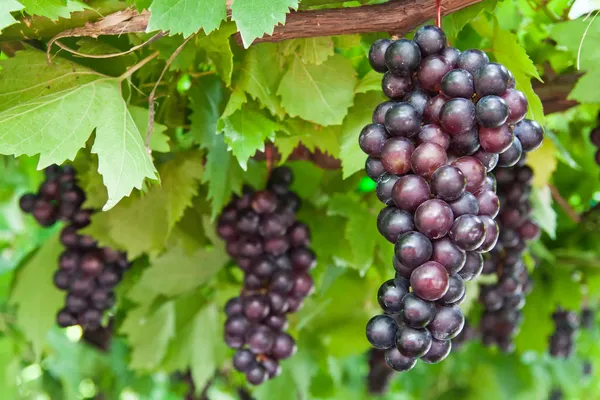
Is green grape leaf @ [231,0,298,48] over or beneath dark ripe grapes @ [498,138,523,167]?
over

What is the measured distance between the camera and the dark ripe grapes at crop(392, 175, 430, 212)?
0.60 meters

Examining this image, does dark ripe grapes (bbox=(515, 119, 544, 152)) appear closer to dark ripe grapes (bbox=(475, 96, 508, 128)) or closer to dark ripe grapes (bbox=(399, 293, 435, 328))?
dark ripe grapes (bbox=(475, 96, 508, 128))

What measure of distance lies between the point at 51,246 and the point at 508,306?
1076 millimetres

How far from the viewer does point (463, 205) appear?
1.98 feet

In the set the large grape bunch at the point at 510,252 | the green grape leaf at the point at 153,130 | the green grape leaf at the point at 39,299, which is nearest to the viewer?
the green grape leaf at the point at 153,130

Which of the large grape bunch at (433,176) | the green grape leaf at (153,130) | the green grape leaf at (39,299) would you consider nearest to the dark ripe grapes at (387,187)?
the large grape bunch at (433,176)

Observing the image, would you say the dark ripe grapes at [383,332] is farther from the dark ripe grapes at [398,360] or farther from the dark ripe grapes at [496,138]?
the dark ripe grapes at [496,138]

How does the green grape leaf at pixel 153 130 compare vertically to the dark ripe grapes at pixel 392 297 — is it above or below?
above

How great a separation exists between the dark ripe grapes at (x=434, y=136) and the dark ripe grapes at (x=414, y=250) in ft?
0.33

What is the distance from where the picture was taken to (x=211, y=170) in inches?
39.1

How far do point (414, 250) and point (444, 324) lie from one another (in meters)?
0.08

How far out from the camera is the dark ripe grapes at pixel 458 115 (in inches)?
24.0

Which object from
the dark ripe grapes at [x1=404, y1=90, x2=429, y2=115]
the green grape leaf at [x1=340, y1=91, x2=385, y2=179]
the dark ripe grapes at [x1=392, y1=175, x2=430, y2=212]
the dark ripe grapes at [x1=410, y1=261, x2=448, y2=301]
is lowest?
the green grape leaf at [x1=340, y1=91, x2=385, y2=179]

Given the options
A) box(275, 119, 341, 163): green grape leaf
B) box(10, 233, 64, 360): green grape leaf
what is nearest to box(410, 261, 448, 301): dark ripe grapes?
box(275, 119, 341, 163): green grape leaf
